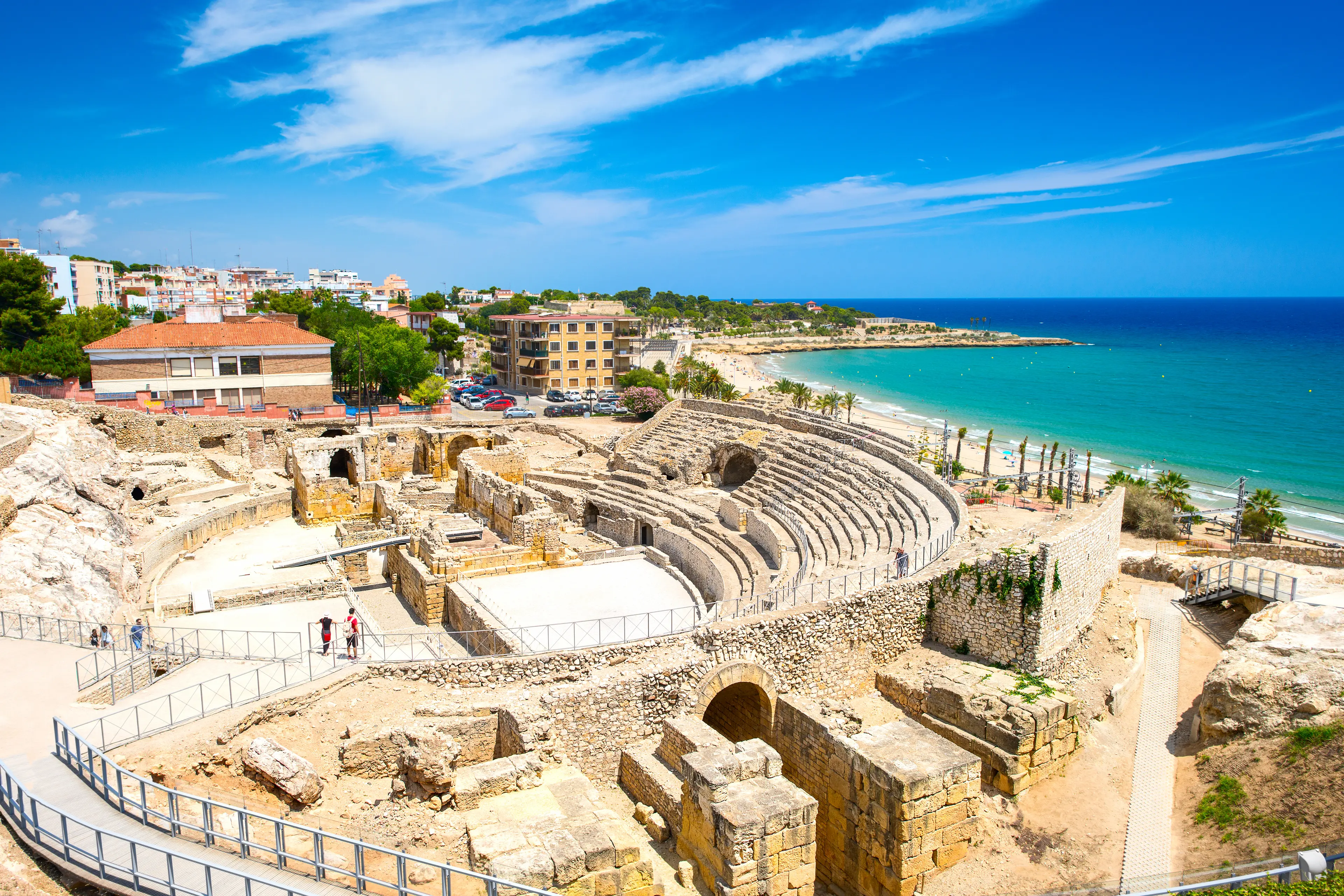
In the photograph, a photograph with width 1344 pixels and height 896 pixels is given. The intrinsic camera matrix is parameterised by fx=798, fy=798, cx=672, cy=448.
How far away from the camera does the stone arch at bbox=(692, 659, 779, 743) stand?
1469 centimetres

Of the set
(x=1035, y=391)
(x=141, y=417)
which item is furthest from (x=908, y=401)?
(x=141, y=417)

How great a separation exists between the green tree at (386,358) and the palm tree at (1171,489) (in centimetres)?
4064

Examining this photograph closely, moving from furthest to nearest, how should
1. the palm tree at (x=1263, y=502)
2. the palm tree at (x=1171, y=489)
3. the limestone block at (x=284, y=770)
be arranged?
the palm tree at (x=1171, y=489) < the palm tree at (x=1263, y=502) < the limestone block at (x=284, y=770)

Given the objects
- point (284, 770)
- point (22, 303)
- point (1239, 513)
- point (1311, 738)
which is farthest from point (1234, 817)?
point (22, 303)

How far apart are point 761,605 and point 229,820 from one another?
1083cm

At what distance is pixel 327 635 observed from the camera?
53.4 feet

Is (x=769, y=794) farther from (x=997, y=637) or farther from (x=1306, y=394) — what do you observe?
(x=1306, y=394)

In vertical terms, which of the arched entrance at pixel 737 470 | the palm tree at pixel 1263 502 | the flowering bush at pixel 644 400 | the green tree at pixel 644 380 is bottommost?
the palm tree at pixel 1263 502

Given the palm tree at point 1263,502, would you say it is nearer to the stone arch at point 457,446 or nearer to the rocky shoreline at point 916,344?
the stone arch at point 457,446

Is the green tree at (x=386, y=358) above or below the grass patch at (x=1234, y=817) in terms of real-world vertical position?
above

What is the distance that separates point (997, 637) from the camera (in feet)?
57.6

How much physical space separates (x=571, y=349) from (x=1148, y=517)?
134 feet

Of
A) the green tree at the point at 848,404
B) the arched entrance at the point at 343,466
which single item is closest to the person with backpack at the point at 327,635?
the arched entrance at the point at 343,466

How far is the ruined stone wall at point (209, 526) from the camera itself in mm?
23859
